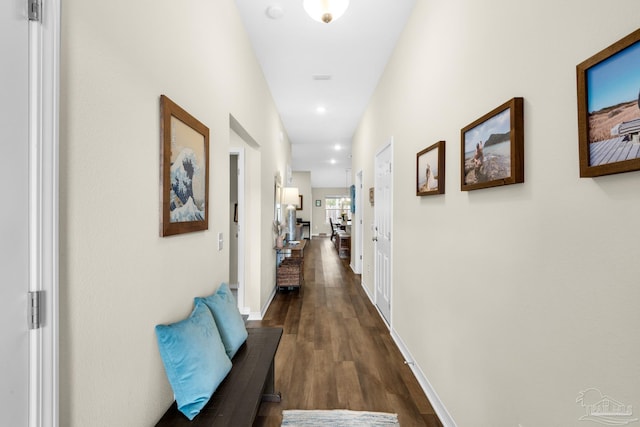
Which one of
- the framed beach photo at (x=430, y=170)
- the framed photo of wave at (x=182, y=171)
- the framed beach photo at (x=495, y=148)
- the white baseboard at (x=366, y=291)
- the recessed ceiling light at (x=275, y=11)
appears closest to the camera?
the framed beach photo at (x=495, y=148)

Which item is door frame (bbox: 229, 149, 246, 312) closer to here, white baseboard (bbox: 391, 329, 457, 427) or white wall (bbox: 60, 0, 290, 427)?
white wall (bbox: 60, 0, 290, 427)

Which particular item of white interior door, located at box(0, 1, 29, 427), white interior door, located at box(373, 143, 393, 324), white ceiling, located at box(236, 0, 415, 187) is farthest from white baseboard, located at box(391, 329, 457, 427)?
white ceiling, located at box(236, 0, 415, 187)

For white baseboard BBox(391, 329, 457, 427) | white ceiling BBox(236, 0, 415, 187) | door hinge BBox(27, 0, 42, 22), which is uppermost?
white ceiling BBox(236, 0, 415, 187)

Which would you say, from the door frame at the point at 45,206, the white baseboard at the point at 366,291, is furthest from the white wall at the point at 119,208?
the white baseboard at the point at 366,291

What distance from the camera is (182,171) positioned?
147 centimetres

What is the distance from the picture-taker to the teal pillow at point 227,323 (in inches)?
65.6

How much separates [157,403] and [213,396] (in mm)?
236

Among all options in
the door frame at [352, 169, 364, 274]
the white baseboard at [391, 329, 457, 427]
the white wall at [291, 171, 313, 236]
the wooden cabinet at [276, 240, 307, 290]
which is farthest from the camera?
the white wall at [291, 171, 313, 236]

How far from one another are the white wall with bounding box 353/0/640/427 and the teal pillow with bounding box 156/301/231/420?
1.33 m

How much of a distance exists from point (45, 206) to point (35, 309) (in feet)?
0.89

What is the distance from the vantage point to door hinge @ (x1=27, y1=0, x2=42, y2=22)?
29.4 inches

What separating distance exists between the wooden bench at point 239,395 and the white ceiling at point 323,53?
2673 millimetres

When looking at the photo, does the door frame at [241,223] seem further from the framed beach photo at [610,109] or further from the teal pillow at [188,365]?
the framed beach photo at [610,109]

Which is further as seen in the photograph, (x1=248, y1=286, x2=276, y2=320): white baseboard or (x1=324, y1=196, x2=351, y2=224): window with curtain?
(x1=324, y1=196, x2=351, y2=224): window with curtain
